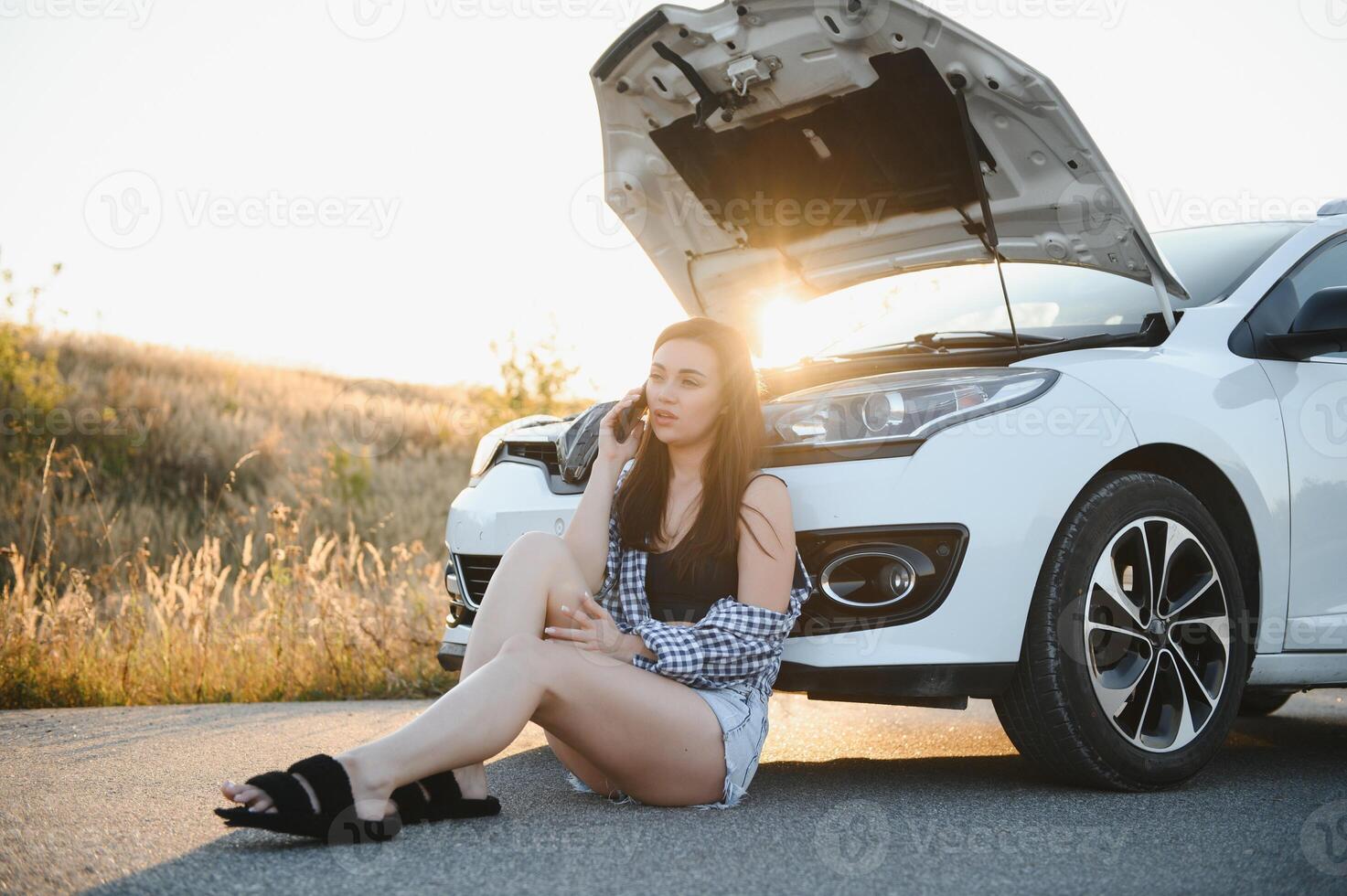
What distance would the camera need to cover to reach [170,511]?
18219 millimetres

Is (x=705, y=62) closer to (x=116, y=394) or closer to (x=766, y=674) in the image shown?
(x=766, y=674)

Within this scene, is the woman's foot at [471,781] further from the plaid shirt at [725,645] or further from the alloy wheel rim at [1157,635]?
the alloy wheel rim at [1157,635]

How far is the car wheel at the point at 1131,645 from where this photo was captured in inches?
→ 127

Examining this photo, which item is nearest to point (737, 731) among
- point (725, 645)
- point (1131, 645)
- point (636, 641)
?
point (725, 645)

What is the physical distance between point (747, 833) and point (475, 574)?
68.8 inches

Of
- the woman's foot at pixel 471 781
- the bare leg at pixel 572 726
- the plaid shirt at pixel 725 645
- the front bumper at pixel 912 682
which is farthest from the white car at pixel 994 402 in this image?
the woman's foot at pixel 471 781

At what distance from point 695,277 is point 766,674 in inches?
84.5

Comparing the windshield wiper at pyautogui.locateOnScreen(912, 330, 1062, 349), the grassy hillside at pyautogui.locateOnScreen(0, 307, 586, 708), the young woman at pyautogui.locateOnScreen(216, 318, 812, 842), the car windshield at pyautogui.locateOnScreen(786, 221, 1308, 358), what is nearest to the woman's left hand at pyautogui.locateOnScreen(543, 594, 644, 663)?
the young woman at pyautogui.locateOnScreen(216, 318, 812, 842)

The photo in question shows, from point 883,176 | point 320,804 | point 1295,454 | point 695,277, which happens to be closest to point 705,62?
point 883,176

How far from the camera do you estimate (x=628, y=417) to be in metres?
3.69

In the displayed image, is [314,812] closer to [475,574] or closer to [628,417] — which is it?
[628,417]

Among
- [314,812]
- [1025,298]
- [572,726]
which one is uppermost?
[1025,298]

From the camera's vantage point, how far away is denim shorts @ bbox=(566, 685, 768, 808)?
3.07 meters

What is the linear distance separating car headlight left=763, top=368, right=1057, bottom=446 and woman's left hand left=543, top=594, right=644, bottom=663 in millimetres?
726
